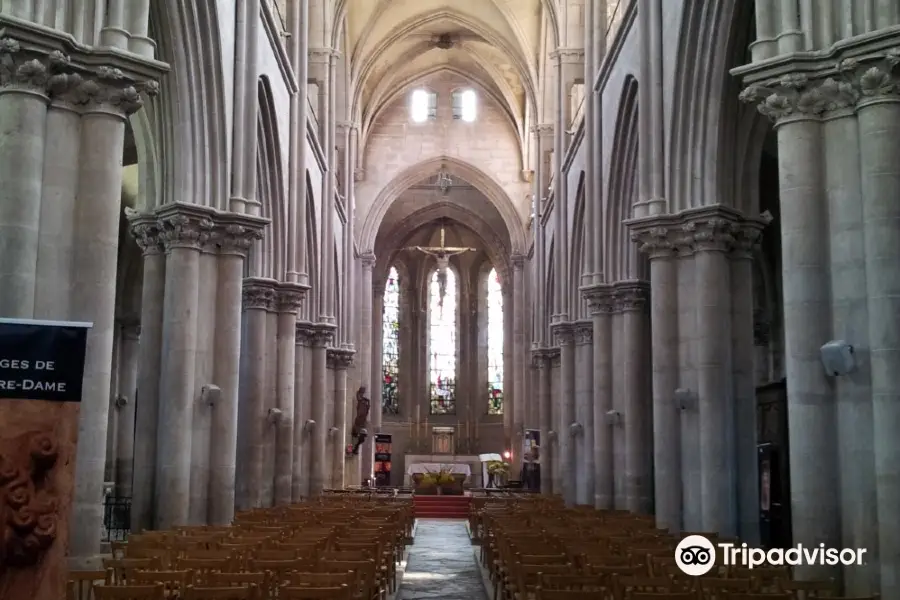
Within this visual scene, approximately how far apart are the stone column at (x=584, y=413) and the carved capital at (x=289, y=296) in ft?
28.6

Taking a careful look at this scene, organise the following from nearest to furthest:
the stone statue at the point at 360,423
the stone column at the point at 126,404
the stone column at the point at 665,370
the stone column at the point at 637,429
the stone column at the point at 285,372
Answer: the stone column at the point at 665,370, the stone column at the point at 637,429, the stone column at the point at 285,372, the stone column at the point at 126,404, the stone statue at the point at 360,423

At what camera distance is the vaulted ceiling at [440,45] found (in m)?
42.1

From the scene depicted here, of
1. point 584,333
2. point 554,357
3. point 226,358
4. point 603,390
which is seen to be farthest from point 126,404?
point 554,357

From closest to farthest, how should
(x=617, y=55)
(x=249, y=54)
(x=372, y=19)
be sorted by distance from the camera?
(x=249, y=54) < (x=617, y=55) < (x=372, y=19)

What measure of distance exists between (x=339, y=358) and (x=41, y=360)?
32.3m

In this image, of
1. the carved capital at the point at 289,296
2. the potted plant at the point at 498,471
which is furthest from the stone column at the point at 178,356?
the potted plant at the point at 498,471

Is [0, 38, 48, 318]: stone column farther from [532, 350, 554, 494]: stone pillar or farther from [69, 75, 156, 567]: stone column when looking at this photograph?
[532, 350, 554, 494]: stone pillar

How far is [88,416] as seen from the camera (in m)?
11.9

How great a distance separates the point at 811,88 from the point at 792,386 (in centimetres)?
357

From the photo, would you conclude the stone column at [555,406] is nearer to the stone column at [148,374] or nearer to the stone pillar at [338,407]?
the stone pillar at [338,407]

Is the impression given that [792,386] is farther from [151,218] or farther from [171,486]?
[151,218]

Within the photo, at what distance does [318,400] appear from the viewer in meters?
33.0

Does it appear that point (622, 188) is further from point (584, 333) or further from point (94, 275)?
point (94, 275)

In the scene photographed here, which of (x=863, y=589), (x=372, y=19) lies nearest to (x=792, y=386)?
(x=863, y=589)
